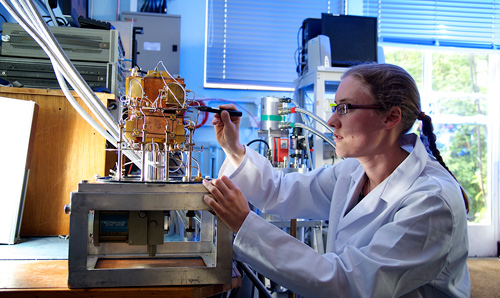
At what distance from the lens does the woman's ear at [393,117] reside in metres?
1.17

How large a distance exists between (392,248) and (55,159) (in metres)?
1.18

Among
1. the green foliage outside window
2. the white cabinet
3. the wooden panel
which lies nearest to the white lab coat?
the wooden panel

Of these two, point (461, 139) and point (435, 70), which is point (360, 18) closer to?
point (435, 70)

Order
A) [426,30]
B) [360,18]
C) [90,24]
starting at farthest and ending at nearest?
[426,30], [360,18], [90,24]

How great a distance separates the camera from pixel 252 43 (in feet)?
11.7

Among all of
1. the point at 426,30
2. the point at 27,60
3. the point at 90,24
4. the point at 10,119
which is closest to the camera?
the point at 10,119

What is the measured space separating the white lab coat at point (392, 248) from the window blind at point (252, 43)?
2.47m

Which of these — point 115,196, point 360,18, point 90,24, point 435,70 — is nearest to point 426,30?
point 435,70

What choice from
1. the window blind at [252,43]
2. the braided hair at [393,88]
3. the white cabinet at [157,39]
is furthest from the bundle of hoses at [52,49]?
the window blind at [252,43]

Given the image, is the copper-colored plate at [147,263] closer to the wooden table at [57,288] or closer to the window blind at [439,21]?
the wooden table at [57,288]

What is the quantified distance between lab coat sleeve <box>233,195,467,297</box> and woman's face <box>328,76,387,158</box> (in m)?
0.25

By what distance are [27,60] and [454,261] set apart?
164 centimetres

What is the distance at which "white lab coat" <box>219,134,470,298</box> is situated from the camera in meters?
0.93

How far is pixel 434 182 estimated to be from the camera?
1.04 meters
